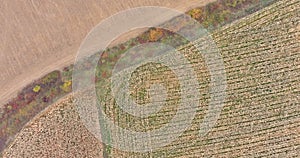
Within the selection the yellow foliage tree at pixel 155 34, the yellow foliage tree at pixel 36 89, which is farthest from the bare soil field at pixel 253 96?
the yellow foliage tree at pixel 36 89

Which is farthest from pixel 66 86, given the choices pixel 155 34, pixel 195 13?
pixel 195 13

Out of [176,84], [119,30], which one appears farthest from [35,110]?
[176,84]

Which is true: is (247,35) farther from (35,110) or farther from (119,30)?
(35,110)

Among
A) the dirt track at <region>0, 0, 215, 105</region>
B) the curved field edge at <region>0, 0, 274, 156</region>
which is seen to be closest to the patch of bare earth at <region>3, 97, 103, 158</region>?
the curved field edge at <region>0, 0, 274, 156</region>

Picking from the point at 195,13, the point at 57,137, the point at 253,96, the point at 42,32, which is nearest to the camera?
the point at 253,96

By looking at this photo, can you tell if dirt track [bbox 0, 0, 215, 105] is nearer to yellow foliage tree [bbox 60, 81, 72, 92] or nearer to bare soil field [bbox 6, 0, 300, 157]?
yellow foliage tree [bbox 60, 81, 72, 92]

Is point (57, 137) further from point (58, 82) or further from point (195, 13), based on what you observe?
point (195, 13)

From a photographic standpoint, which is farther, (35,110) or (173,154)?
(35,110)
